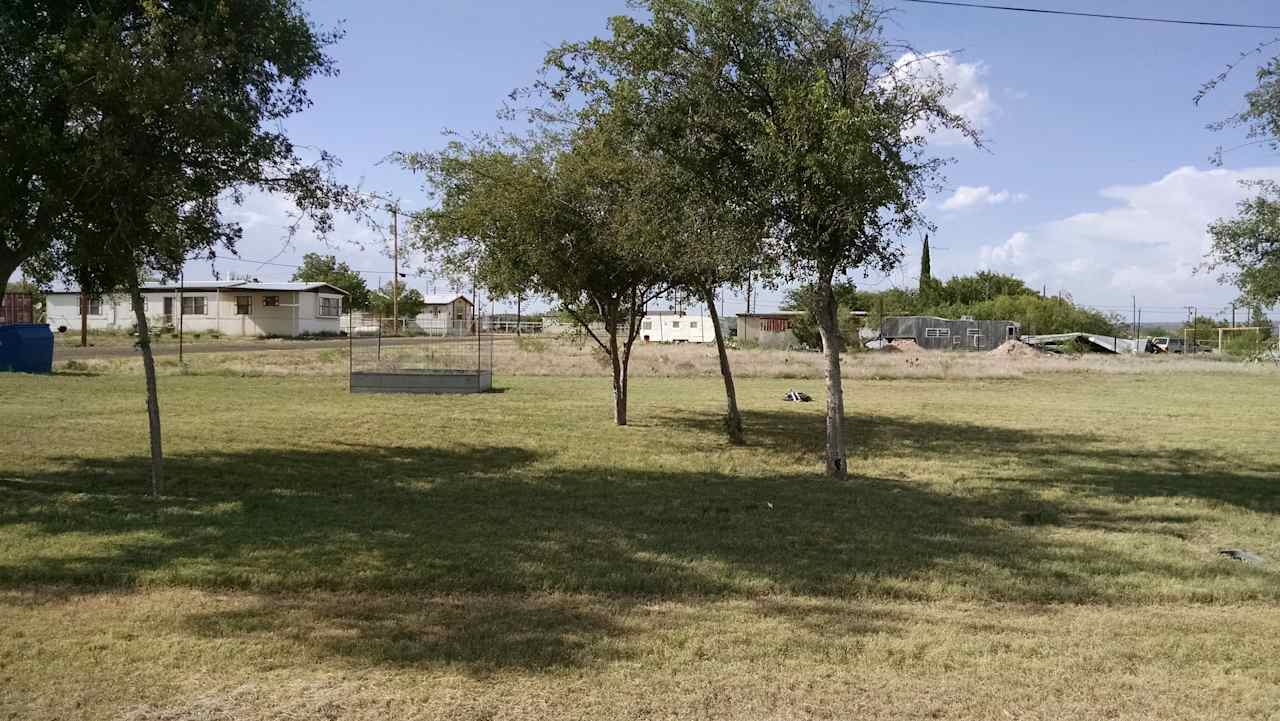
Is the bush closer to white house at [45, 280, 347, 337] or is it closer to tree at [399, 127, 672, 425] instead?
white house at [45, 280, 347, 337]

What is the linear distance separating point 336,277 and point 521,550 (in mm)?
80704

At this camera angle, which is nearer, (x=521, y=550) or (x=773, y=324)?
(x=521, y=550)

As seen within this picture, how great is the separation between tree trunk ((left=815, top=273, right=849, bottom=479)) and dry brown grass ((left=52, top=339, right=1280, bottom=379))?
21418 millimetres

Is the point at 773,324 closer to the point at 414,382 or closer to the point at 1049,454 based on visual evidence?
the point at 414,382

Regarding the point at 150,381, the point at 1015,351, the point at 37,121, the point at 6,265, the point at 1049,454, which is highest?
the point at 37,121

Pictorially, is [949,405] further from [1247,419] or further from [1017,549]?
[1017,549]

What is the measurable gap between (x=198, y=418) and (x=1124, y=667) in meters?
16.4

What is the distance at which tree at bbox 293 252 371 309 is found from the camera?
3169 inches

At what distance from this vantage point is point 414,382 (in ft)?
80.1

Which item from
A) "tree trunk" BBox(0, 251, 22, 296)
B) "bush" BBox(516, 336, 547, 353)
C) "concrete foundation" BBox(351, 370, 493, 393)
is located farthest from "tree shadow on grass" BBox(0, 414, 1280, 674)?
"bush" BBox(516, 336, 547, 353)

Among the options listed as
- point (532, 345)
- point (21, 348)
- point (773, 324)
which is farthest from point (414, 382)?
point (773, 324)

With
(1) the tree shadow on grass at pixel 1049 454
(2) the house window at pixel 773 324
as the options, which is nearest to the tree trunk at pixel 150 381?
(1) the tree shadow on grass at pixel 1049 454

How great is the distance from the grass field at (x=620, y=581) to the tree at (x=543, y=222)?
319cm

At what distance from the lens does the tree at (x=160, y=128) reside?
8.57m
